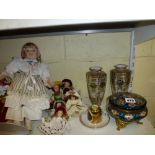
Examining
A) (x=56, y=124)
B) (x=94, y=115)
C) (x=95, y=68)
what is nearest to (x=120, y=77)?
(x=95, y=68)

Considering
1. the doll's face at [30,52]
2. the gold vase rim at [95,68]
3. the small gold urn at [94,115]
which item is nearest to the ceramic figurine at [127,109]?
the small gold urn at [94,115]

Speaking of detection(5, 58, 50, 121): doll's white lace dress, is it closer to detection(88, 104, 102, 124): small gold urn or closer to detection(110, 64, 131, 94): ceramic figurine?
detection(88, 104, 102, 124): small gold urn

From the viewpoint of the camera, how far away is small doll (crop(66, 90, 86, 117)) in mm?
800

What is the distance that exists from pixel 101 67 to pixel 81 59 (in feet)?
0.32

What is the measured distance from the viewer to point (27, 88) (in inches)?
30.0

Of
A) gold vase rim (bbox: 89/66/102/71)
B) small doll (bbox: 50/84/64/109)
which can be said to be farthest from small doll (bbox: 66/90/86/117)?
gold vase rim (bbox: 89/66/102/71)

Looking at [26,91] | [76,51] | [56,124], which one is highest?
[76,51]

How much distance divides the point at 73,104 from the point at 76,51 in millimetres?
246

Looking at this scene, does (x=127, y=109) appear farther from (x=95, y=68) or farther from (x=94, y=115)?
(x=95, y=68)

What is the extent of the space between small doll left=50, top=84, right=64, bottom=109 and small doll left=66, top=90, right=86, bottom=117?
0.11 ft

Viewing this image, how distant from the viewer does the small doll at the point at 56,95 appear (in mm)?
783

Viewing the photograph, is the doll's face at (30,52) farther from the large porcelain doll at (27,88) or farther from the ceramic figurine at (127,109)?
the ceramic figurine at (127,109)

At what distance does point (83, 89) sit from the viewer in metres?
0.97
